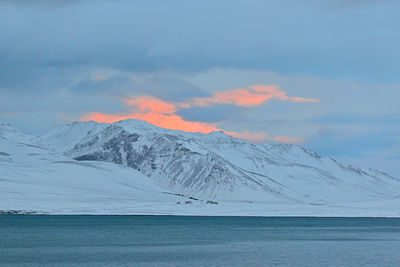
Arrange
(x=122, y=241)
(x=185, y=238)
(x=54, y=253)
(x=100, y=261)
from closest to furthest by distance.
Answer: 1. (x=100, y=261)
2. (x=54, y=253)
3. (x=122, y=241)
4. (x=185, y=238)

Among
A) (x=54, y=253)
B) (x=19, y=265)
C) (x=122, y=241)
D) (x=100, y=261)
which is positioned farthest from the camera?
(x=122, y=241)

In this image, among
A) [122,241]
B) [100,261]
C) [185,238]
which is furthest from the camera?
[185,238]

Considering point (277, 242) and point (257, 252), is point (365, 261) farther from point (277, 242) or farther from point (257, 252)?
point (277, 242)

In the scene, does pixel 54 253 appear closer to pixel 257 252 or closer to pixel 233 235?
pixel 257 252

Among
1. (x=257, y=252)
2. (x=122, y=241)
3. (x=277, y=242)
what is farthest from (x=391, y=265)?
(x=122, y=241)

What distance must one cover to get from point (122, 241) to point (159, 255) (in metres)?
21.8

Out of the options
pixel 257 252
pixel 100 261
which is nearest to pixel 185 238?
pixel 257 252

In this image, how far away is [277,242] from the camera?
377 feet

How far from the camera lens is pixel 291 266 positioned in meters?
79.2

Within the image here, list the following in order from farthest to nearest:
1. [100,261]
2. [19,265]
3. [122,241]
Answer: [122,241] → [100,261] → [19,265]

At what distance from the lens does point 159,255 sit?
8931cm

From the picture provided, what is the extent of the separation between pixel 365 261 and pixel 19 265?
39148mm

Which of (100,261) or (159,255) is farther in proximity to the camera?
(159,255)

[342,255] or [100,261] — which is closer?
[100,261]
